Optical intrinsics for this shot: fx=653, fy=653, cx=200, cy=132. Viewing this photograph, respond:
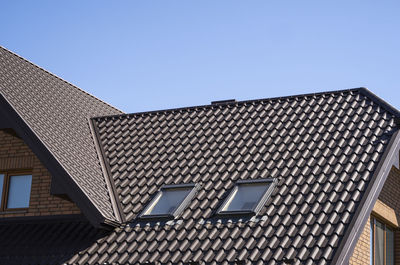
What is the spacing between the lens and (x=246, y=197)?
1188cm

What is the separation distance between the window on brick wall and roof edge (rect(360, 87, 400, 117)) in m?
7.42

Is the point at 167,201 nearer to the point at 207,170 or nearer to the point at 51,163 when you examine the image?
the point at 207,170

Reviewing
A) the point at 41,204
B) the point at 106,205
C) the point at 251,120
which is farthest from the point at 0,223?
the point at 251,120

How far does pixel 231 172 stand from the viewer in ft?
42.0

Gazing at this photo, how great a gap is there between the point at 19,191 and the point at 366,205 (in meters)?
7.00

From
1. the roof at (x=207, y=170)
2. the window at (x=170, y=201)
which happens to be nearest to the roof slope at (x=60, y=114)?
the roof at (x=207, y=170)

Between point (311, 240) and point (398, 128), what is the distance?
3582 millimetres

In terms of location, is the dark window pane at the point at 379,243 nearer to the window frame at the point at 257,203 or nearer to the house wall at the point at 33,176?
the window frame at the point at 257,203

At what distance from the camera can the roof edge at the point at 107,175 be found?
12516 millimetres

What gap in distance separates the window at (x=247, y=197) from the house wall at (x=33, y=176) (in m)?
2.96

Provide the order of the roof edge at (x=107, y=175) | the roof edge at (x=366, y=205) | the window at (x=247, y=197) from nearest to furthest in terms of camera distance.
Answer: the roof edge at (x=366, y=205), the window at (x=247, y=197), the roof edge at (x=107, y=175)

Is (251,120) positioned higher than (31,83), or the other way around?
(251,120)

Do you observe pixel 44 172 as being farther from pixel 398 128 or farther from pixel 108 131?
pixel 398 128

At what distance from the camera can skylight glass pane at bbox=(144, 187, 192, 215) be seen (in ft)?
40.1
